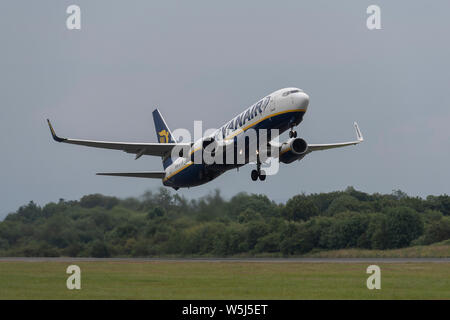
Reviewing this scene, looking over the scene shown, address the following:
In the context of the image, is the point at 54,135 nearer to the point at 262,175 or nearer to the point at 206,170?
the point at 206,170

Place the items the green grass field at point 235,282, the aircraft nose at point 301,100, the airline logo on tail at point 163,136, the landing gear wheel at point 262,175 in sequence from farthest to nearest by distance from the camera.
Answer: the airline logo on tail at point 163,136 → the landing gear wheel at point 262,175 → the aircraft nose at point 301,100 → the green grass field at point 235,282

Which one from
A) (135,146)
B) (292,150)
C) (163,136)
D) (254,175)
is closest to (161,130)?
(163,136)

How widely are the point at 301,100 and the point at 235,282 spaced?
13282 millimetres

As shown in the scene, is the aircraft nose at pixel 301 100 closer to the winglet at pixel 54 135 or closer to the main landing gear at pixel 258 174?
the main landing gear at pixel 258 174

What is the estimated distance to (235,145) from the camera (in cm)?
4350

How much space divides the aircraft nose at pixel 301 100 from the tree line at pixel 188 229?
16115 millimetres

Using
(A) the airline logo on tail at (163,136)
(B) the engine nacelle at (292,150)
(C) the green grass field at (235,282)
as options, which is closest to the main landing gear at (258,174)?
(B) the engine nacelle at (292,150)

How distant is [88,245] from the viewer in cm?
6109

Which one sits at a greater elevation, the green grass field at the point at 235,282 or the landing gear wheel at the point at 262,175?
the landing gear wheel at the point at 262,175

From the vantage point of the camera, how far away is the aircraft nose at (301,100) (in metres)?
40.0

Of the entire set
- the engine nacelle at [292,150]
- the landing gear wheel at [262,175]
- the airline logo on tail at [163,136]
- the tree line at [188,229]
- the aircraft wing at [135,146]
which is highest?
the airline logo on tail at [163,136]
